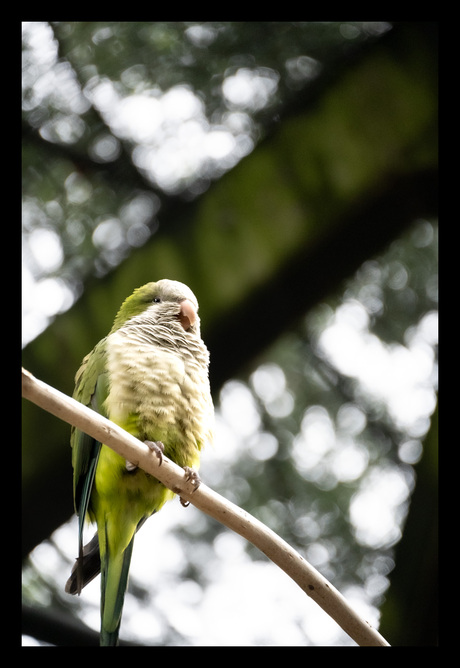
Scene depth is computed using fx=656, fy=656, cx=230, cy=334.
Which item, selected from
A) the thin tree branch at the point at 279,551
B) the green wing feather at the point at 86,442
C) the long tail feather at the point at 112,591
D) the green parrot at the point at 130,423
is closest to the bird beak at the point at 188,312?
the green parrot at the point at 130,423

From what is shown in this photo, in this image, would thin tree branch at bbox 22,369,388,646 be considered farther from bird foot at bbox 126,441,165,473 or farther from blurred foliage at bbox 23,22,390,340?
blurred foliage at bbox 23,22,390,340

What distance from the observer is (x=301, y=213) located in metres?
1.29

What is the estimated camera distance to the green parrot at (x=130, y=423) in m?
1.31

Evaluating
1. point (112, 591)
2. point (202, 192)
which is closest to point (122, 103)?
point (202, 192)

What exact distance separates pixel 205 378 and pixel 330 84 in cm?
70

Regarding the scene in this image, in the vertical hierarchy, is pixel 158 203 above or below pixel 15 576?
above

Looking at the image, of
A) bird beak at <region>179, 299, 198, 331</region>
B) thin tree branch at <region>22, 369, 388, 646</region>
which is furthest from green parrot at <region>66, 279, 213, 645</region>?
thin tree branch at <region>22, 369, 388, 646</region>

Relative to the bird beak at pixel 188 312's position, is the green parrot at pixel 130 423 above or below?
below

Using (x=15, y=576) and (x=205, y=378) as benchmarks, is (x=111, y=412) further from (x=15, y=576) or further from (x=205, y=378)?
(x=15, y=576)

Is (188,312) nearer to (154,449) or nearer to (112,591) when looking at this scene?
(154,449)

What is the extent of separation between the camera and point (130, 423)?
134cm

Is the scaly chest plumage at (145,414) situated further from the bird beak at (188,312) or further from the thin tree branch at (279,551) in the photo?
the thin tree branch at (279,551)

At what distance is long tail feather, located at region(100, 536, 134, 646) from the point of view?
1206 mm
